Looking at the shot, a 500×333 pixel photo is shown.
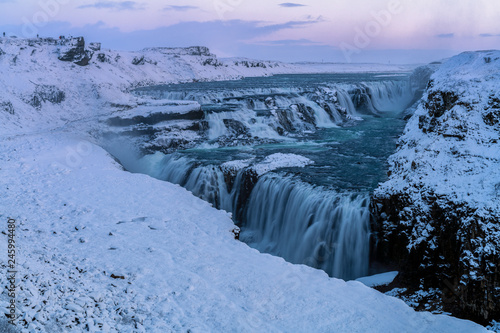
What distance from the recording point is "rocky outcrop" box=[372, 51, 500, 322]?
29.8ft

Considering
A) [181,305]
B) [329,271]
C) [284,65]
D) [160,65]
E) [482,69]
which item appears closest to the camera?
[181,305]

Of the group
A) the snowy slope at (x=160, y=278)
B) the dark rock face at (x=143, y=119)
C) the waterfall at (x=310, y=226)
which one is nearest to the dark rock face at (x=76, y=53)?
the dark rock face at (x=143, y=119)

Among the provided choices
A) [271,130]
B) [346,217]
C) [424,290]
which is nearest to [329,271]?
[346,217]

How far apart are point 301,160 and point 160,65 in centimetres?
6173

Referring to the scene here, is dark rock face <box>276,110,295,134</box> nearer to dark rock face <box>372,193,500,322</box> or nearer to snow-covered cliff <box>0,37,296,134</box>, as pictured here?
snow-covered cliff <box>0,37,296,134</box>

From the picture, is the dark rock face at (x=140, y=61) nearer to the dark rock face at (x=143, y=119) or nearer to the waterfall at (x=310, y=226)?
the dark rock face at (x=143, y=119)

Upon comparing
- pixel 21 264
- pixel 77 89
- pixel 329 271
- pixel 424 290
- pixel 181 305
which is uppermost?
pixel 77 89

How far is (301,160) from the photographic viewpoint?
1947 cm

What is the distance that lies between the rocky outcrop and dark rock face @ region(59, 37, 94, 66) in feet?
127

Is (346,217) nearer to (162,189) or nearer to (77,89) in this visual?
(162,189)

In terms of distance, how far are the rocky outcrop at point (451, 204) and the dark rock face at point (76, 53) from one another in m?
38.6

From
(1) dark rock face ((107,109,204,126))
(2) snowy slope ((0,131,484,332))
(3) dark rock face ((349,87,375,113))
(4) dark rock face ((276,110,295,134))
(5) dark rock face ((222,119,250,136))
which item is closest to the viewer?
(2) snowy slope ((0,131,484,332))

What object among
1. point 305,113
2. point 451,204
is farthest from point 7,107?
point 451,204

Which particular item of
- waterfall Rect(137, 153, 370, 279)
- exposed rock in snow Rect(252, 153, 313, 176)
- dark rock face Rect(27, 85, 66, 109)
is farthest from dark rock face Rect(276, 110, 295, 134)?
dark rock face Rect(27, 85, 66, 109)
